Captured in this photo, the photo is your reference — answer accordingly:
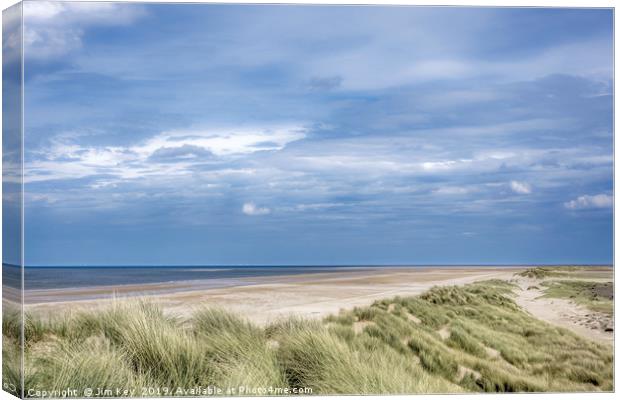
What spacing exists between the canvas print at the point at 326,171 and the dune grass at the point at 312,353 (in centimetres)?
2

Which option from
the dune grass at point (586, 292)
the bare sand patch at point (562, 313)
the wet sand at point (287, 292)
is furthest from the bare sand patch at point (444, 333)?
the dune grass at point (586, 292)

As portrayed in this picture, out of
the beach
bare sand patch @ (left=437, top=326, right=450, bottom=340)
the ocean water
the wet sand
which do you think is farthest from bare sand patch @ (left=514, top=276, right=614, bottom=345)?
the ocean water

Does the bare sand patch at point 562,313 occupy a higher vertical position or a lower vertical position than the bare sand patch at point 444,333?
higher

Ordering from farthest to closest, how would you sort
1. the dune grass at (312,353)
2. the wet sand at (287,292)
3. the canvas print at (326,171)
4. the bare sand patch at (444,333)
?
the bare sand patch at (444,333), the wet sand at (287,292), the canvas print at (326,171), the dune grass at (312,353)

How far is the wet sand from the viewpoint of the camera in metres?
7.70

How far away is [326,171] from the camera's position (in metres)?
7.82

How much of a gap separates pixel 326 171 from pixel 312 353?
1.91m

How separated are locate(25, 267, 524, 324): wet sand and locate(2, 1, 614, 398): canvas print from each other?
46 mm

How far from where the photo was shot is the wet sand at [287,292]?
770 cm

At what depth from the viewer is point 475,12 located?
762 cm

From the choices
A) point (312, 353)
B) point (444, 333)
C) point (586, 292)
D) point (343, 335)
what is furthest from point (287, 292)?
point (586, 292)

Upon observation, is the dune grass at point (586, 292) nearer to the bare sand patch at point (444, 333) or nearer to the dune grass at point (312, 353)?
the dune grass at point (312, 353)

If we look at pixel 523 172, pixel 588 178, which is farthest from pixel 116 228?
pixel 588 178

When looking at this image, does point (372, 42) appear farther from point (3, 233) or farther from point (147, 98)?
point (3, 233)
